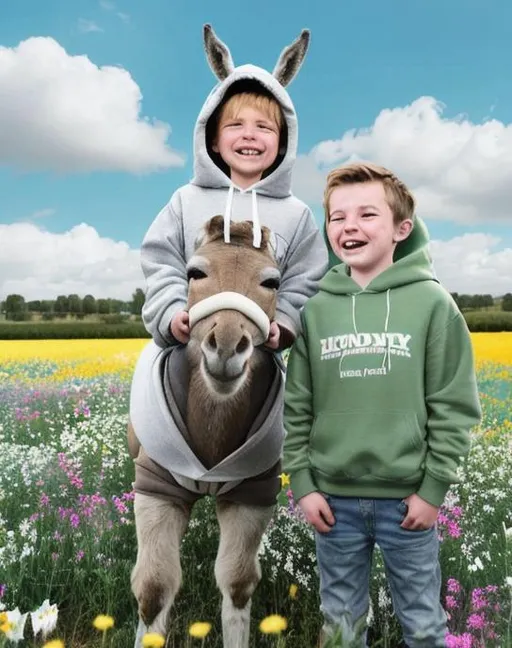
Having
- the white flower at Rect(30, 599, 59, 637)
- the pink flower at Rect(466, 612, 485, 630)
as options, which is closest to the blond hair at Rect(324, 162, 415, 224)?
the pink flower at Rect(466, 612, 485, 630)

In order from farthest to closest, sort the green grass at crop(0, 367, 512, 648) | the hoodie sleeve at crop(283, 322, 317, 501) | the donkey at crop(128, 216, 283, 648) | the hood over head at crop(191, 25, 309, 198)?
1. the green grass at crop(0, 367, 512, 648)
2. the hood over head at crop(191, 25, 309, 198)
3. the hoodie sleeve at crop(283, 322, 317, 501)
4. the donkey at crop(128, 216, 283, 648)

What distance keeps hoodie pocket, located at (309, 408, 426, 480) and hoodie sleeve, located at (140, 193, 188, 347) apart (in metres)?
0.74

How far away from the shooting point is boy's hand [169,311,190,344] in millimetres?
2512

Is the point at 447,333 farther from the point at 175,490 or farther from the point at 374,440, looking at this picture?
the point at 175,490

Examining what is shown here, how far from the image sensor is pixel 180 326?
252cm

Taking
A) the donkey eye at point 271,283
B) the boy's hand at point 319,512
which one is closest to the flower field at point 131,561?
the boy's hand at point 319,512

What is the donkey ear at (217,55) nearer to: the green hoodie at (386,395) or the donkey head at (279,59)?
the donkey head at (279,59)

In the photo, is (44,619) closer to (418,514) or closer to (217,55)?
(418,514)

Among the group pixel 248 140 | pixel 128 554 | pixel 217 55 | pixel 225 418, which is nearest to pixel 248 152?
pixel 248 140

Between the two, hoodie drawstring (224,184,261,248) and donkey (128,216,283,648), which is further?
hoodie drawstring (224,184,261,248)

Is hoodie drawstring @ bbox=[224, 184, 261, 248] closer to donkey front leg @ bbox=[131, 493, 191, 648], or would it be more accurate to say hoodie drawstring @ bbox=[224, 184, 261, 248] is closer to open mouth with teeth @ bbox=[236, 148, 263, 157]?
open mouth with teeth @ bbox=[236, 148, 263, 157]

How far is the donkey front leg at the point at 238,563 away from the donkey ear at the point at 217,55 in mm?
1912

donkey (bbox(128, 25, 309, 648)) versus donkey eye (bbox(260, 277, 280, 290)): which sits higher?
donkey eye (bbox(260, 277, 280, 290))

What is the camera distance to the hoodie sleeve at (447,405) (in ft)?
8.39
